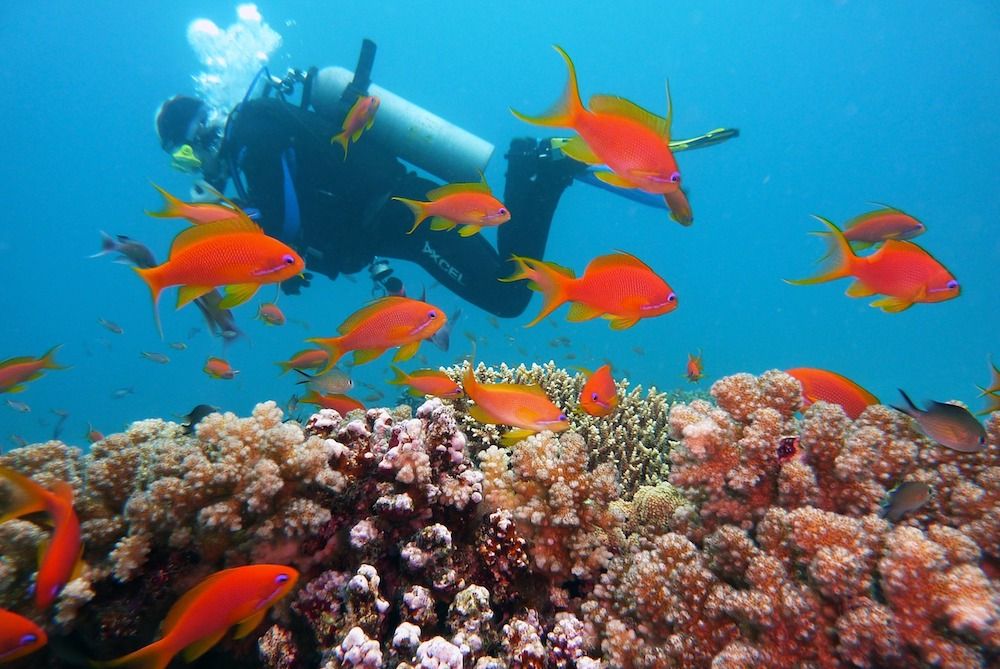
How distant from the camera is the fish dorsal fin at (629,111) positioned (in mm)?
2643

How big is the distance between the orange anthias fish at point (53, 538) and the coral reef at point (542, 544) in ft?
0.38

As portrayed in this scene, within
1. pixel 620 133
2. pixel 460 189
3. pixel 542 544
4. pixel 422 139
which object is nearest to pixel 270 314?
pixel 460 189

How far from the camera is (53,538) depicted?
6.86 feet

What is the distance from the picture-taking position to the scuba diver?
24.8ft

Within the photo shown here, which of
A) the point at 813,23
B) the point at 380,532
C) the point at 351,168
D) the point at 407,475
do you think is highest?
the point at 813,23

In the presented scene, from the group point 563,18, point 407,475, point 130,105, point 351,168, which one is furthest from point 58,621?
point 130,105

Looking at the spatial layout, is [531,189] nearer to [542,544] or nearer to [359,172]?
[359,172]

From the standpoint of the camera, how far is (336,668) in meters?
1.97

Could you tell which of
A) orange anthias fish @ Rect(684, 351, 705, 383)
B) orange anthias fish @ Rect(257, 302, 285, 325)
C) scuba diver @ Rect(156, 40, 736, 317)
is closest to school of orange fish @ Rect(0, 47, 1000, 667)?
orange anthias fish @ Rect(684, 351, 705, 383)

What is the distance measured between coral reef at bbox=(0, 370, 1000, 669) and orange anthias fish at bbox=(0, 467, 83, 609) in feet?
0.38

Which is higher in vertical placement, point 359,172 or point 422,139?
point 422,139

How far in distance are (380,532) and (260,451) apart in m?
0.77

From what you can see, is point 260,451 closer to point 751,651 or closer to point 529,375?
point 751,651

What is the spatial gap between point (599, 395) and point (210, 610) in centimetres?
233
